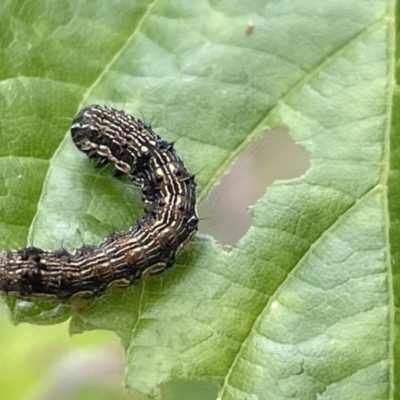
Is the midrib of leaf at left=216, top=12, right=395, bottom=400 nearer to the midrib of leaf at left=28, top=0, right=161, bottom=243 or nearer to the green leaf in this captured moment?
the green leaf

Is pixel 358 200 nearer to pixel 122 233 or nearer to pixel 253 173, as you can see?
pixel 253 173

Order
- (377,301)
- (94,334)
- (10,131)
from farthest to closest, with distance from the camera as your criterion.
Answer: (94,334) → (10,131) → (377,301)

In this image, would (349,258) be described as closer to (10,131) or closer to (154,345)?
(154,345)

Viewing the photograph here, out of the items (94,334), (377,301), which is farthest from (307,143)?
(94,334)

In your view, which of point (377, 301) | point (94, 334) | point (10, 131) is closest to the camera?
point (377, 301)

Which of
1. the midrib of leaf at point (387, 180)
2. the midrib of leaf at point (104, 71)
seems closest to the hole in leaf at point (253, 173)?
the midrib of leaf at point (387, 180)

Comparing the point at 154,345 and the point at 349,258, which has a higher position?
the point at 349,258

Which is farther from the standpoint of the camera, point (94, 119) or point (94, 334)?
point (94, 334)
